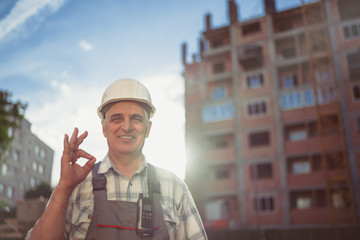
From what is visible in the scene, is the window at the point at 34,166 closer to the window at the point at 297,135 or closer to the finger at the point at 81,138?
the window at the point at 297,135

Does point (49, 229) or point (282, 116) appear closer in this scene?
point (49, 229)

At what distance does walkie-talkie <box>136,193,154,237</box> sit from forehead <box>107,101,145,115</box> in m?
0.68

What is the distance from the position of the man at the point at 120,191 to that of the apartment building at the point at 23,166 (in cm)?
4860

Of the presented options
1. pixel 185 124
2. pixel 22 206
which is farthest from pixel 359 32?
pixel 22 206

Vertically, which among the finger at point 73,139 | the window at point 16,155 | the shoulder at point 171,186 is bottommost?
the shoulder at point 171,186

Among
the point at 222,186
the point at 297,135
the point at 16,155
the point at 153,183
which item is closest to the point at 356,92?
the point at 297,135

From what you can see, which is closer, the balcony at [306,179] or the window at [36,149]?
the balcony at [306,179]

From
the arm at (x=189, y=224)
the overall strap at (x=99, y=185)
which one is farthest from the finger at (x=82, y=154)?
the arm at (x=189, y=224)

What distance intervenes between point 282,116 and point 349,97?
603 cm

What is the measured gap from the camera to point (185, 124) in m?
40.6

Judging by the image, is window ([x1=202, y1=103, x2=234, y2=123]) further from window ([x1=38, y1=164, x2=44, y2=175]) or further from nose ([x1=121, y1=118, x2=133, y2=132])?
window ([x1=38, y1=164, x2=44, y2=175])

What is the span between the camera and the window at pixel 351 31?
33.5 metres

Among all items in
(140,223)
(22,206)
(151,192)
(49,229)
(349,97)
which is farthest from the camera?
(349,97)

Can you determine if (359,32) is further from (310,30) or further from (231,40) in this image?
(231,40)
